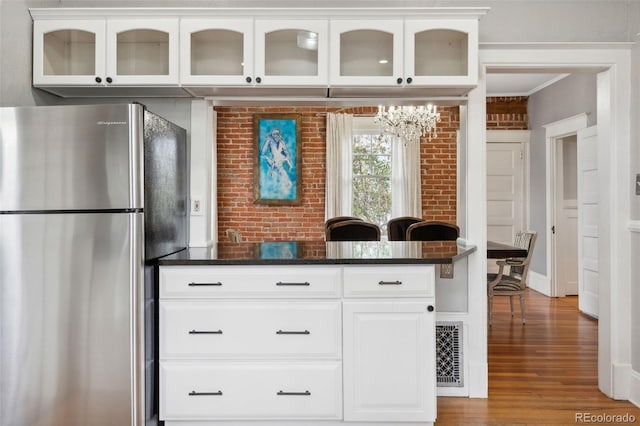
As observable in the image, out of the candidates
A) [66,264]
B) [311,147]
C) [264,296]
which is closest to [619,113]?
[264,296]

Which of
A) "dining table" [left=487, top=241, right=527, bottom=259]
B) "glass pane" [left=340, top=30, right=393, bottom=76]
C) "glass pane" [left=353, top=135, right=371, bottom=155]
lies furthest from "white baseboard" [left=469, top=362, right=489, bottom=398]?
"glass pane" [left=353, top=135, right=371, bottom=155]

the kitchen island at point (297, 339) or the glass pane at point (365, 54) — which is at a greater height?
the glass pane at point (365, 54)

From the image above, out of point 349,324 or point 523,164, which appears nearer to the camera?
point 349,324

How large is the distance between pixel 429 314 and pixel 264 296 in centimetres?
80

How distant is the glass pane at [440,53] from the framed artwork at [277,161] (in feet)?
11.9

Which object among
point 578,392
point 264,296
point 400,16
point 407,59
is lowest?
point 578,392

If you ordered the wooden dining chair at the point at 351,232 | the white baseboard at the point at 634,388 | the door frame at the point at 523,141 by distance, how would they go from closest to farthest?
the white baseboard at the point at 634,388 < the wooden dining chair at the point at 351,232 < the door frame at the point at 523,141

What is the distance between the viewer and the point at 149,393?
7.54 ft

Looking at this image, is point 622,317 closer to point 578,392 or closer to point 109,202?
point 578,392

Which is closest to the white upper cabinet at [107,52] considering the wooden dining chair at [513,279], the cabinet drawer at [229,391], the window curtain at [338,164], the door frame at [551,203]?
the cabinet drawer at [229,391]

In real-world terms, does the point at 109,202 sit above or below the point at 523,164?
below

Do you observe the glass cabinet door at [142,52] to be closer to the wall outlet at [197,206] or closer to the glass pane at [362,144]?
the wall outlet at [197,206]

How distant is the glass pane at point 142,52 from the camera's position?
267cm

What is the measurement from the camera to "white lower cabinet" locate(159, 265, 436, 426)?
2344 mm
